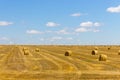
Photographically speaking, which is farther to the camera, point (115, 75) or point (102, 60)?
point (102, 60)

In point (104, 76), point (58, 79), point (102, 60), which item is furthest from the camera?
point (102, 60)

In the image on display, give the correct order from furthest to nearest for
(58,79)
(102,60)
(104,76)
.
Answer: (102,60) → (104,76) → (58,79)

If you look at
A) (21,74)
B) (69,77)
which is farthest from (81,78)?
(21,74)

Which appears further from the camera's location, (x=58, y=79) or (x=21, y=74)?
(x=21, y=74)

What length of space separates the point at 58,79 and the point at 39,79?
1469 mm

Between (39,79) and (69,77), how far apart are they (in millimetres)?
2437

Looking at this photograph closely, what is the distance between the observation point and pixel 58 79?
24.9 metres

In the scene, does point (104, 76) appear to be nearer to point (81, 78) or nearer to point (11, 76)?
point (81, 78)

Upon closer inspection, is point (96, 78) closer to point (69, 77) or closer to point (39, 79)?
point (69, 77)

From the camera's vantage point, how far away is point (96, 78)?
2547 centimetres

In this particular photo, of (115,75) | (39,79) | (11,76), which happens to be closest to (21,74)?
(11,76)

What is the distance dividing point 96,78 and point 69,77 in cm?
212

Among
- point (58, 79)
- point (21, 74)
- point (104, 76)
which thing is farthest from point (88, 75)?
point (21, 74)

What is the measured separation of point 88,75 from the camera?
88.8ft
